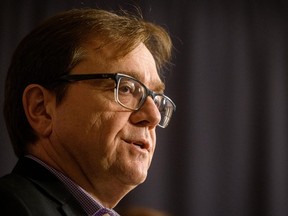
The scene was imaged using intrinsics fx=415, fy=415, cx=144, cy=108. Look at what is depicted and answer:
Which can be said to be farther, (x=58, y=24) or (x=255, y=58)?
(x=255, y=58)

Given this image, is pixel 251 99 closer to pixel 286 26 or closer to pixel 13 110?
pixel 286 26

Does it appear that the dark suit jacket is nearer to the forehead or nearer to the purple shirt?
the purple shirt

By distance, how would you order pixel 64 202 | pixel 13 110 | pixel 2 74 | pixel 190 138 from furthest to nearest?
pixel 190 138 → pixel 2 74 → pixel 13 110 → pixel 64 202

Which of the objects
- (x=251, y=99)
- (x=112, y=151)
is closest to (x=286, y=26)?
(x=251, y=99)

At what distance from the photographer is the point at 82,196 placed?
1108mm

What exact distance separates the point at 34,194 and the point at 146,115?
1.28ft

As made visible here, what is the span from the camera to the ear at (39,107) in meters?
1.18

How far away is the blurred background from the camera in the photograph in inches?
91.8

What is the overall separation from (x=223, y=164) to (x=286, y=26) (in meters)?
1.02

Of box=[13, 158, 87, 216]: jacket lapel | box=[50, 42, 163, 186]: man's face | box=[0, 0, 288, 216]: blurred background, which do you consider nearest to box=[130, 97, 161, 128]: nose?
box=[50, 42, 163, 186]: man's face

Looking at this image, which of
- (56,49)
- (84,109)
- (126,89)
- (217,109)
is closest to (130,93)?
(126,89)

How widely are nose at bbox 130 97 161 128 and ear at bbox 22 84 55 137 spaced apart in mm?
235

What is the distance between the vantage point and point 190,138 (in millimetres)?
2385

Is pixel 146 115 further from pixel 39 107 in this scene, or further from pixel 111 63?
pixel 39 107
